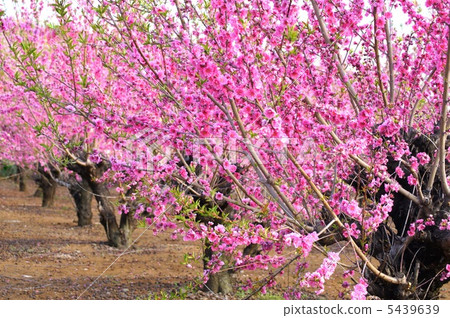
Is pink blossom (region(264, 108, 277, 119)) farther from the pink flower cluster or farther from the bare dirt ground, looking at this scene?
the bare dirt ground

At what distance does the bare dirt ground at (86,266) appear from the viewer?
317 inches

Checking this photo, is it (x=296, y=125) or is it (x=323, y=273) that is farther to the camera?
(x=296, y=125)

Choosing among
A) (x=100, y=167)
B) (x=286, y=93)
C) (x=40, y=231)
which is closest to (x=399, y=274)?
(x=286, y=93)

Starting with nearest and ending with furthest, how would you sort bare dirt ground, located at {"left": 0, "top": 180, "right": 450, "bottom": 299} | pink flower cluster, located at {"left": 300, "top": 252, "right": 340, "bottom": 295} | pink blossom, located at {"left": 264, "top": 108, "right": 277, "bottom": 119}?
1. pink flower cluster, located at {"left": 300, "top": 252, "right": 340, "bottom": 295}
2. pink blossom, located at {"left": 264, "top": 108, "right": 277, "bottom": 119}
3. bare dirt ground, located at {"left": 0, "top": 180, "right": 450, "bottom": 299}

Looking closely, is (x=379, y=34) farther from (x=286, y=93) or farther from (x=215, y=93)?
(x=215, y=93)

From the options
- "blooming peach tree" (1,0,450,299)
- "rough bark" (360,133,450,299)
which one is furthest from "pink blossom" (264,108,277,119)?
"rough bark" (360,133,450,299)

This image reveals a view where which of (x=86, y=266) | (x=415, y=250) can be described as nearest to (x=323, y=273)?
(x=415, y=250)

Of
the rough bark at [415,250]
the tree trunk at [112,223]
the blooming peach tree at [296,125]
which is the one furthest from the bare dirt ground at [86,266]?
the blooming peach tree at [296,125]

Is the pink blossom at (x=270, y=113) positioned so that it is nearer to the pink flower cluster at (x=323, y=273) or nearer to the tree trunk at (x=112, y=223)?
the pink flower cluster at (x=323, y=273)

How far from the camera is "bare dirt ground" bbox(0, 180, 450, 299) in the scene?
806cm

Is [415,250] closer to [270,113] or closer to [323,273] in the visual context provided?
[323,273]

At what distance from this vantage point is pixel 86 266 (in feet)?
33.1

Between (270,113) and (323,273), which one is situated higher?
(270,113)

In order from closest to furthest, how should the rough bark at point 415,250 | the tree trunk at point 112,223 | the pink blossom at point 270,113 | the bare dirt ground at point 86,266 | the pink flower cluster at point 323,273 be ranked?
the pink flower cluster at point 323,273, the pink blossom at point 270,113, the rough bark at point 415,250, the bare dirt ground at point 86,266, the tree trunk at point 112,223
